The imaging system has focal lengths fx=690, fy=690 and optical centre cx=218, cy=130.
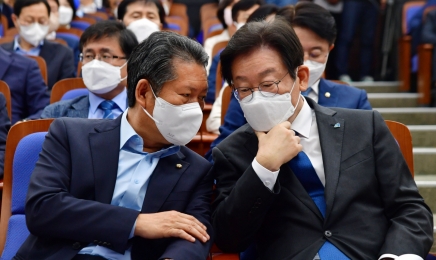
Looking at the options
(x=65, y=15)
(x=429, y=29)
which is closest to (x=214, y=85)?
(x=429, y=29)

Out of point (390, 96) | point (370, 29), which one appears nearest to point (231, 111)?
point (390, 96)

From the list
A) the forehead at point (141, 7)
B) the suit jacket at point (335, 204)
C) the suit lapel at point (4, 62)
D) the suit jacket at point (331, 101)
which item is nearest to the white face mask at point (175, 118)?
the suit jacket at point (335, 204)

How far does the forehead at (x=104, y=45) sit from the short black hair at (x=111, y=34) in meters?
0.01

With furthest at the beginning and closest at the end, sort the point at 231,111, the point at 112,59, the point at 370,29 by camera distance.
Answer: the point at 370,29
the point at 112,59
the point at 231,111

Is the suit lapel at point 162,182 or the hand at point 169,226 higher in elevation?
the suit lapel at point 162,182

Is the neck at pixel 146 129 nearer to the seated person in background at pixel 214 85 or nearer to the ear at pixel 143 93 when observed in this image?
the ear at pixel 143 93

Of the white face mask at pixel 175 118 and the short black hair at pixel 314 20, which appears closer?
the white face mask at pixel 175 118

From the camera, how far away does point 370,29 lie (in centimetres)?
669

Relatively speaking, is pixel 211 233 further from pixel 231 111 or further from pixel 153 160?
pixel 231 111

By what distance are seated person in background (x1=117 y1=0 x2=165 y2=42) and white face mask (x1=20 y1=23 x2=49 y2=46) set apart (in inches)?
33.4

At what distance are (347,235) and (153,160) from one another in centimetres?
65

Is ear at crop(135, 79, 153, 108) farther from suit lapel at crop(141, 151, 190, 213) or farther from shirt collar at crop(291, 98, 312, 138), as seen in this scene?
shirt collar at crop(291, 98, 312, 138)

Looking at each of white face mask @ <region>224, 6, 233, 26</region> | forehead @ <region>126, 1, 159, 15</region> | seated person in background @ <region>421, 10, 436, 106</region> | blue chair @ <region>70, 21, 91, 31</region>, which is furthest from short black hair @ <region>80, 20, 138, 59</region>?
blue chair @ <region>70, 21, 91, 31</region>

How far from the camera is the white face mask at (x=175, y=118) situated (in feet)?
7.09
